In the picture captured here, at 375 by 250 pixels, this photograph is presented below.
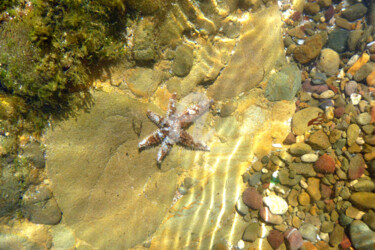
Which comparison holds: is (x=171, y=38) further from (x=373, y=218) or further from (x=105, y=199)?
(x=373, y=218)

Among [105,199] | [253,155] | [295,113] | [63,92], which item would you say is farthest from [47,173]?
[295,113]

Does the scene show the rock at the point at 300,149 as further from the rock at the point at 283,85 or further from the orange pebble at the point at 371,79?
the orange pebble at the point at 371,79

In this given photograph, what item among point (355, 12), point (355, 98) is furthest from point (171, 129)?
point (355, 12)

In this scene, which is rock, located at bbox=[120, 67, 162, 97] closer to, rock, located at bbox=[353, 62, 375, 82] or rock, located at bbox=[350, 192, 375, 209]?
rock, located at bbox=[350, 192, 375, 209]

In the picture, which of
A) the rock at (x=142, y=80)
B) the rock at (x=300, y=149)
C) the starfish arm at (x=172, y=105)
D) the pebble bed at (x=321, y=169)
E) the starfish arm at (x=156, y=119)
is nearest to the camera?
the rock at (x=142, y=80)

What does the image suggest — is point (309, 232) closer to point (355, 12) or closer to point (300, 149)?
point (300, 149)

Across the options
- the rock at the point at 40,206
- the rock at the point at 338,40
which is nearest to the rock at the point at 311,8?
the rock at the point at 338,40
